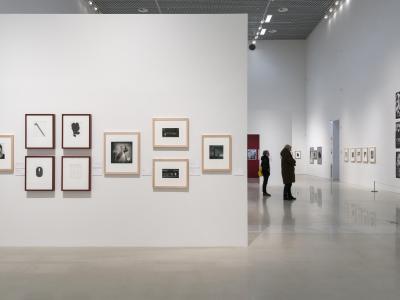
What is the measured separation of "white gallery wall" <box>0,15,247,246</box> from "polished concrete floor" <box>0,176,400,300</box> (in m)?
0.52

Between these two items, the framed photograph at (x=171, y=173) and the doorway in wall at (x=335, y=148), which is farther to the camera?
the doorway in wall at (x=335, y=148)

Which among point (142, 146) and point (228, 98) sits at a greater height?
point (228, 98)

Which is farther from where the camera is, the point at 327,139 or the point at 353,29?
the point at 327,139

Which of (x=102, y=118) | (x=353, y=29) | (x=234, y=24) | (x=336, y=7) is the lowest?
(x=102, y=118)

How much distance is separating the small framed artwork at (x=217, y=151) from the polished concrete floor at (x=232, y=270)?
1.67 meters

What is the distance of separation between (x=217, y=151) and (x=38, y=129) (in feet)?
12.1

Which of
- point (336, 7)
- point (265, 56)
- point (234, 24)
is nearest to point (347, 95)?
point (336, 7)

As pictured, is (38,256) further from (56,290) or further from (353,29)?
(353,29)

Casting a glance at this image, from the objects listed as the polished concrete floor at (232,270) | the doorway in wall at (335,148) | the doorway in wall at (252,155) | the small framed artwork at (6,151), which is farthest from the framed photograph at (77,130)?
the doorway in wall at (335,148)

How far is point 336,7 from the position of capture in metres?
28.4

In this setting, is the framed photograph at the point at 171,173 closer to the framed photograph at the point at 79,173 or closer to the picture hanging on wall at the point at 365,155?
the framed photograph at the point at 79,173

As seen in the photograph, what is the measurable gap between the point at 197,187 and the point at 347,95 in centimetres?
2103

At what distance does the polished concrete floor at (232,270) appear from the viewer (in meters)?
5.76

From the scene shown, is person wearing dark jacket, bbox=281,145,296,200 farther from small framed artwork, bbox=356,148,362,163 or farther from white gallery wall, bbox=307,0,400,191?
small framed artwork, bbox=356,148,362,163
